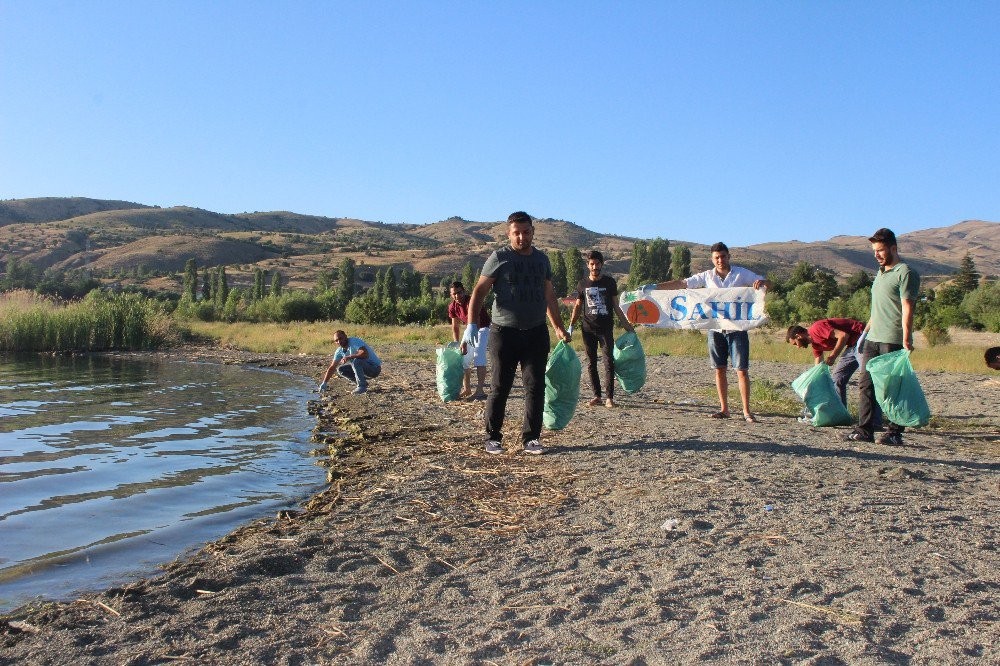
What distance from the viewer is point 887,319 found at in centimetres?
749

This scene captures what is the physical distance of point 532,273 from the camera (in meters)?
7.00

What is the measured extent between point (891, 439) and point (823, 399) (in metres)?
0.99

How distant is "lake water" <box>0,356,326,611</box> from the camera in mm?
5070

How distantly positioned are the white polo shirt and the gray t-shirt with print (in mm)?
2724

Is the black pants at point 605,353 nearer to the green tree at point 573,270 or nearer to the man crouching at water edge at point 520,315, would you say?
the man crouching at water edge at point 520,315

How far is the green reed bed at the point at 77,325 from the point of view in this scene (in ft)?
96.8

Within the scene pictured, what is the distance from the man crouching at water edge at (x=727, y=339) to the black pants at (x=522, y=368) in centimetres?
250

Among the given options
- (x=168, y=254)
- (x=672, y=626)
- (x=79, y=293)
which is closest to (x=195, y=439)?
(x=672, y=626)

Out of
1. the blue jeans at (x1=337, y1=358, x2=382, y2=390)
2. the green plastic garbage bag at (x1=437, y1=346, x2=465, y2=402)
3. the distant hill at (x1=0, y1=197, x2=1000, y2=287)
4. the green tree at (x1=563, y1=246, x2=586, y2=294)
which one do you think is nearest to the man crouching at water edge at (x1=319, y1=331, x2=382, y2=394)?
the blue jeans at (x1=337, y1=358, x2=382, y2=390)

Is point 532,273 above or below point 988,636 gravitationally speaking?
above

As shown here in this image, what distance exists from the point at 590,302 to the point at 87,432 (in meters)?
6.73

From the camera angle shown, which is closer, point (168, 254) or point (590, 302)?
point (590, 302)

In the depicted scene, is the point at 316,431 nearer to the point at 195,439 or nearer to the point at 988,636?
the point at 195,439

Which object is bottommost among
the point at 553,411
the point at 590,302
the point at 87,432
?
the point at 87,432
